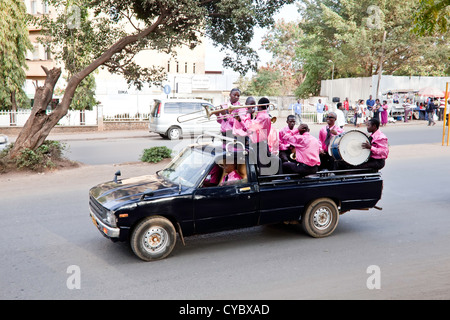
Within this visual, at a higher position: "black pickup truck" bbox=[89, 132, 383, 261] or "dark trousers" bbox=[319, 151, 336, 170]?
"dark trousers" bbox=[319, 151, 336, 170]

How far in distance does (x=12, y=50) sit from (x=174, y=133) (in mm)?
12397

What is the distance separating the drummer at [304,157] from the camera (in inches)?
269

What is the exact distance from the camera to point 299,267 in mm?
5801

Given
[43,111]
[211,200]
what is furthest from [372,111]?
[211,200]

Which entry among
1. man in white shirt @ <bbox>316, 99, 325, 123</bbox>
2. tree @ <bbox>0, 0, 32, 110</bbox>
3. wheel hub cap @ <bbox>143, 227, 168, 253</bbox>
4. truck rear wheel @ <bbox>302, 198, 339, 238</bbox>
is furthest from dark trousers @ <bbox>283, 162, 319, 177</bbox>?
tree @ <bbox>0, 0, 32, 110</bbox>

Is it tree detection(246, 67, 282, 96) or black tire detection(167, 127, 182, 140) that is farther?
tree detection(246, 67, 282, 96)

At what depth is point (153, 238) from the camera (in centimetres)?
593

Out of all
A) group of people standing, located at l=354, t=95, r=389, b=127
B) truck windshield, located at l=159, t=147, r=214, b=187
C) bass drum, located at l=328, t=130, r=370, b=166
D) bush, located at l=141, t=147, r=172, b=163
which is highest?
group of people standing, located at l=354, t=95, r=389, b=127

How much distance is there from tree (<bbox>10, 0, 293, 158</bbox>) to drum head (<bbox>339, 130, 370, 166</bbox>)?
6.47 metres

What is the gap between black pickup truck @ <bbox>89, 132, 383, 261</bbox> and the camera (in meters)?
5.83

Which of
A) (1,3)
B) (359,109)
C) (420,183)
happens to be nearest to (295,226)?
(420,183)

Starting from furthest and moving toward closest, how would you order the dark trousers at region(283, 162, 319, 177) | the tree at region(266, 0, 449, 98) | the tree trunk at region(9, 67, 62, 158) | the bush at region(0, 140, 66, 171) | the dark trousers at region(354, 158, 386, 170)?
the tree at region(266, 0, 449, 98), the tree trunk at region(9, 67, 62, 158), the bush at region(0, 140, 66, 171), the dark trousers at region(354, 158, 386, 170), the dark trousers at region(283, 162, 319, 177)

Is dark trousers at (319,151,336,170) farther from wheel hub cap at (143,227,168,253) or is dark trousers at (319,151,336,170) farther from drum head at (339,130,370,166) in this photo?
wheel hub cap at (143,227,168,253)
